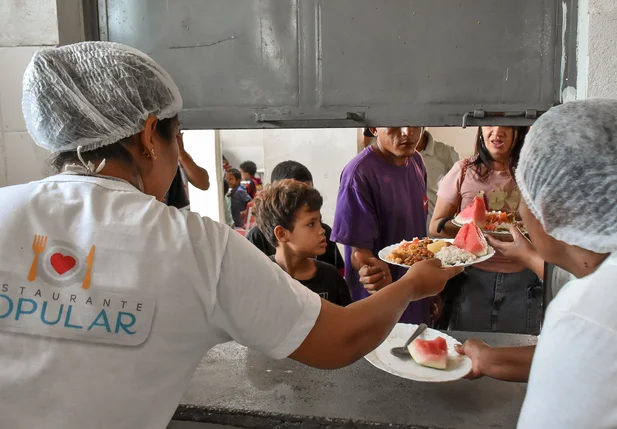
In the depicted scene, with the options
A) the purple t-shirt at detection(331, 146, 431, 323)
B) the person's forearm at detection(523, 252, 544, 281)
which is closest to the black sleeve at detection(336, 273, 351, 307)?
the purple t-shirt at detection(331, 146, 431, 323)

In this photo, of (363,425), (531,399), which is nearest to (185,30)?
(363,425)

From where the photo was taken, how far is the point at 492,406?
55.9 inches

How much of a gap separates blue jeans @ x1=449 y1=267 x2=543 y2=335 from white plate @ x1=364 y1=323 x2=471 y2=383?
78 cm

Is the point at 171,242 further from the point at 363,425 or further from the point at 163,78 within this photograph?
the point at 363,425

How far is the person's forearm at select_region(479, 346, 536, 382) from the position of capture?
133cm

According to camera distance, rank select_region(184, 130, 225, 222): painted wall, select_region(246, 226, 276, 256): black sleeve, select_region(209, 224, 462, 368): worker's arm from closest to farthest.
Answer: select_region(209, 224, 462, 368): worker's arm, select_region(246, 226, 276, 256): black sleeve, select_region(184, 130, 225, 222): painted wall

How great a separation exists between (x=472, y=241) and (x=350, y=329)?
102 centimetres

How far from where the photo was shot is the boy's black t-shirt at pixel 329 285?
7.15ft

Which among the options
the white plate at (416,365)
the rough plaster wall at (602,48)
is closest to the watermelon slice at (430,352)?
the white plate at (416,365)

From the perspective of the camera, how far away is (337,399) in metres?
1.45

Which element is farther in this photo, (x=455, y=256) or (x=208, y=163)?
(x=208, y=163)

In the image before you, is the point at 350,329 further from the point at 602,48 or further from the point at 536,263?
the point at 602,48

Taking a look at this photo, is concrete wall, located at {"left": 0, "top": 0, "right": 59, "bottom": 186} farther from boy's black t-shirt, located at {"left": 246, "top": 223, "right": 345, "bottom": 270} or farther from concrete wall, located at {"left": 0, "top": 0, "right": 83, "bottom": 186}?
boy's black t-shirt, located at {"left": 246, "top": 223, "right": 345, "bottom": 270}

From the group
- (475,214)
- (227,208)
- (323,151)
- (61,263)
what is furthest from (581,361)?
(227,208)
